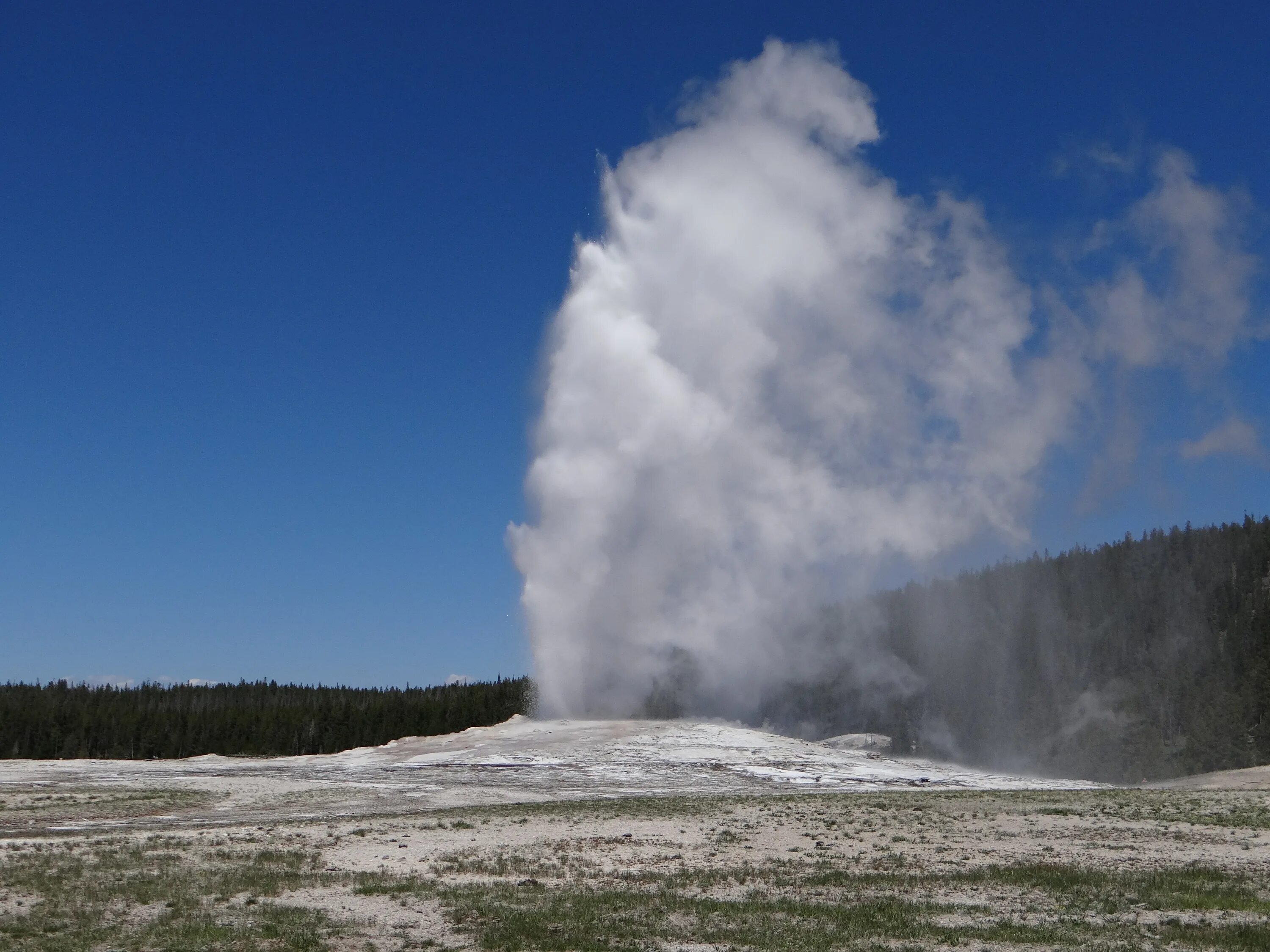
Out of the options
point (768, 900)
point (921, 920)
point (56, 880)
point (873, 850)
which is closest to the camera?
point (921, 920)

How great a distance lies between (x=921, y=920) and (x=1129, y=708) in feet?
262

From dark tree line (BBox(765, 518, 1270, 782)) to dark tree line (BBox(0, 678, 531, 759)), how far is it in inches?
1200

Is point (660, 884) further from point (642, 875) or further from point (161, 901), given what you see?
point (161, 901)

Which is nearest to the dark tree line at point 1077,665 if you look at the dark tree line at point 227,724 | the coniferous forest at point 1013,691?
the coniferous forest at point 1013,691

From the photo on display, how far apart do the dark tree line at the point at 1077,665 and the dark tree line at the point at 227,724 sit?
30477 mm

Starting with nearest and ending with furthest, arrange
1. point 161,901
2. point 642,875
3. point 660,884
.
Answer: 1. point 161,901
2. point 660,884
3. point 642,875

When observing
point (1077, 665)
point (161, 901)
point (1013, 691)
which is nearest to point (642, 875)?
point (161, 901)

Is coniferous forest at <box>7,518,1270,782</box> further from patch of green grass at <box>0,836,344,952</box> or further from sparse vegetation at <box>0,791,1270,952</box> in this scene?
patch of green grass at <box>0,836,344,952</box>

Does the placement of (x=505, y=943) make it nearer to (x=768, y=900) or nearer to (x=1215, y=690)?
(x=768, y=900)

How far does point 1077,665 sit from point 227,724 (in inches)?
2988

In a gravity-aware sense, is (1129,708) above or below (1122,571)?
below

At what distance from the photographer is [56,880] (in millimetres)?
22969

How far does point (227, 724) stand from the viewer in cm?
10850

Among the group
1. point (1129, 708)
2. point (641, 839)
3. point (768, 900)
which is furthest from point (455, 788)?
point (1129, 708)
